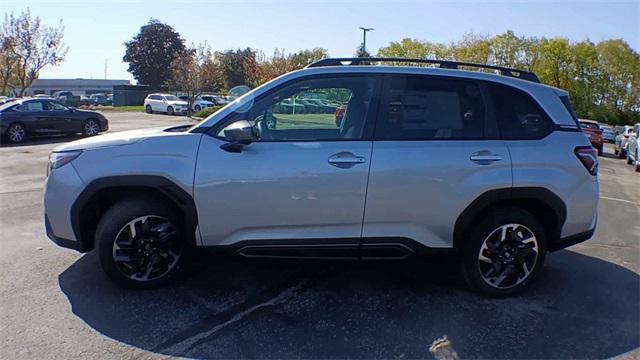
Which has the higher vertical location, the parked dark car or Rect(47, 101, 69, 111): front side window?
Rect(47, 101, 69, 111): front side window

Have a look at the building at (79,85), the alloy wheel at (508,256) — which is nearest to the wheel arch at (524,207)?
the alloy wheel at (508,256)

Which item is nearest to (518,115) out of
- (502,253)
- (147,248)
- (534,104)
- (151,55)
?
(534,104)

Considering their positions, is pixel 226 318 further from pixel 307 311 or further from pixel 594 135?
pixel 594 135

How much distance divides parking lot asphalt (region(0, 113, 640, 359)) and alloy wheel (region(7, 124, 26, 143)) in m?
12.1

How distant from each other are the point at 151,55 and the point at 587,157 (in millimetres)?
72785

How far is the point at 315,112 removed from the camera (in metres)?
3.94

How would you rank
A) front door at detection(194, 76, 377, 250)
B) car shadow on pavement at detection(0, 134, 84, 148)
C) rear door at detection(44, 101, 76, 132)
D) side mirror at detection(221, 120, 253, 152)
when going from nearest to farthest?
side mirror at detection(221, 120, 253, 152) → front door at detection(194, 76, 377, 250) → car shadow on pavement at detection(0, 134, 84, 148) → rear door at detection(44, 101, 76, 132)

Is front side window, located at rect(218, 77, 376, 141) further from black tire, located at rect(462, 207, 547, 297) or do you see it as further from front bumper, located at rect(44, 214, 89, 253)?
front bumper, located at rect(44, 214, 89, 253)

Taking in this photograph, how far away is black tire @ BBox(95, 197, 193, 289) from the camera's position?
3.68m

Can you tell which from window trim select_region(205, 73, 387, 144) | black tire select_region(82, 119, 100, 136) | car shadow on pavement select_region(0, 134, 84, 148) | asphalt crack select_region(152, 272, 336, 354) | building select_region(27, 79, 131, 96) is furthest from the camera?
building select_region(27, 79, 131, 96)

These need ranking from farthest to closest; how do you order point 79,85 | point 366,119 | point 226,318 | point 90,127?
point 79,85
point 90,127
point 366,119
point 226,318

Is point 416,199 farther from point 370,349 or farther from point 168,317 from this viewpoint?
point 168,317

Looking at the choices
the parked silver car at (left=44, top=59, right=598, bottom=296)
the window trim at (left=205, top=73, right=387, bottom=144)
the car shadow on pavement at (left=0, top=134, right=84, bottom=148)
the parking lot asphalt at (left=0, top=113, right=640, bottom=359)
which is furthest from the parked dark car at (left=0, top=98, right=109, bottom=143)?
the window trim at (left=205, top=73, right=387, bottom=144)

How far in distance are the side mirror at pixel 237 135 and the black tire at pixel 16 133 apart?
48.2 ft
